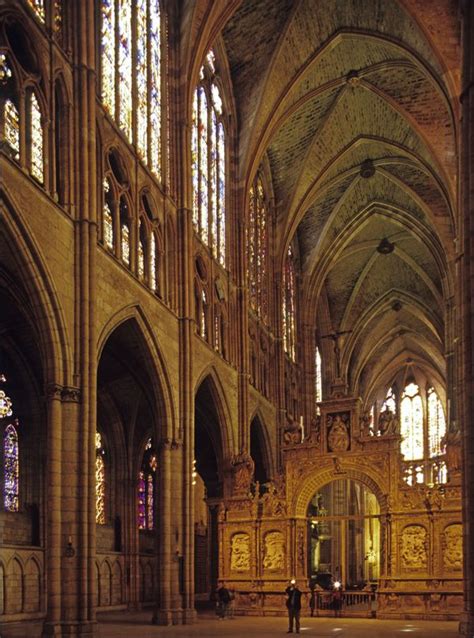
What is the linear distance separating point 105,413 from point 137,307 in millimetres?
10446

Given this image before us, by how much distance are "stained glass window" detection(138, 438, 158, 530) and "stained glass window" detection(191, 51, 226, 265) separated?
883 centimetres

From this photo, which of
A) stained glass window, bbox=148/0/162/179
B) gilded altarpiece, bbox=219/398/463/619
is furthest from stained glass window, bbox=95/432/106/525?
stained glass window, bbox=148/0/162/179

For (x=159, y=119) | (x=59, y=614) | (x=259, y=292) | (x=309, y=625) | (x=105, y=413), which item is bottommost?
(x=309, y=625)

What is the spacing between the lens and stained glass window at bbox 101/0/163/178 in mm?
25859

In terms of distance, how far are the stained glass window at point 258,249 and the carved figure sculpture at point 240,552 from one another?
11466mm

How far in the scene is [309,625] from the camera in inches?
1115

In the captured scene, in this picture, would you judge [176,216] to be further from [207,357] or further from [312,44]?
[312,44]

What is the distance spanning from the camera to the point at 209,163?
35781 mm

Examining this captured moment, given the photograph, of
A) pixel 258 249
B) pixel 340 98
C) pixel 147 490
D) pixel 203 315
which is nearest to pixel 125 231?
pixel 203 315

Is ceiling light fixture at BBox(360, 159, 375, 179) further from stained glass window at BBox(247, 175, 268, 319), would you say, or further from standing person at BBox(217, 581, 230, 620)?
standing person at BBox(217, 581, 230, 620)

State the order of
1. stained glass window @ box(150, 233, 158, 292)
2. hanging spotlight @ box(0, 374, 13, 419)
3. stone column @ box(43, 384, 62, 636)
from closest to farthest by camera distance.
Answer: stone column @ box(43, 384, 62, 636), stained glass window @ box(150, 233, 158, 292), hanging spotlight @ box(0, 374, 13, 419)

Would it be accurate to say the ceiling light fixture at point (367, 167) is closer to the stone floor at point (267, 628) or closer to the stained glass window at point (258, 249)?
the stained glass window at point (258, 249)

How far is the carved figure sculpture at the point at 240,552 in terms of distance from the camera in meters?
33.2

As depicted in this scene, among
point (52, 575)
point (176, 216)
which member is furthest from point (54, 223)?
point (176, 216)
